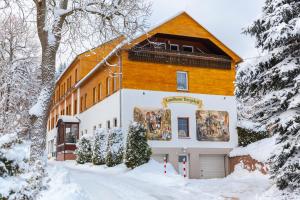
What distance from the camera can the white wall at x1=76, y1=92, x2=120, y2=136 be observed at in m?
28.8

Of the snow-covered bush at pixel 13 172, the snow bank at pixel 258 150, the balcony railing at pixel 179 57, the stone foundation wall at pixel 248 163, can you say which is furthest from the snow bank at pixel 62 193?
the balcony railing at pixel 179 57

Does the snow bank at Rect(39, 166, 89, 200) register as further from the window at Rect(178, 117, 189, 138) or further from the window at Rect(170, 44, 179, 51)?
the window at Rect(170, 44, 179, 51)

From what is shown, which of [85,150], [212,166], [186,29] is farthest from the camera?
[85,150]

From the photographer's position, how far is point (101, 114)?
3266 centimetres

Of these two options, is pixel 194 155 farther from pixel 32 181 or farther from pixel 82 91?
pixel 32 181

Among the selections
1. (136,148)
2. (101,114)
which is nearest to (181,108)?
(101,114)

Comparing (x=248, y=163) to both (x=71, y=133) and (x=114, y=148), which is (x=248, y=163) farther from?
(x=71, y=133)

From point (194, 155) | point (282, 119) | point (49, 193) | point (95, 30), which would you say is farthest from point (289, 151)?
point (194, 155)

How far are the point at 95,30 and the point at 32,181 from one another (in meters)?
9.14

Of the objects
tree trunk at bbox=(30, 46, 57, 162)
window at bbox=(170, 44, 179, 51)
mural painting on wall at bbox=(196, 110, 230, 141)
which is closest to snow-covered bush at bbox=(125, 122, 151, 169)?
mural painting on wall at bbox=(196, 110, 230, 141)

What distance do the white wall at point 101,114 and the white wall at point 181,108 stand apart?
886 mm

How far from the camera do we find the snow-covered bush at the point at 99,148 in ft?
91.3

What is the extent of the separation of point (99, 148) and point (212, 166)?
27.1ft

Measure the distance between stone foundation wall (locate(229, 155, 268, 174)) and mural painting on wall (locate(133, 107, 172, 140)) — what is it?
16.5 feet
